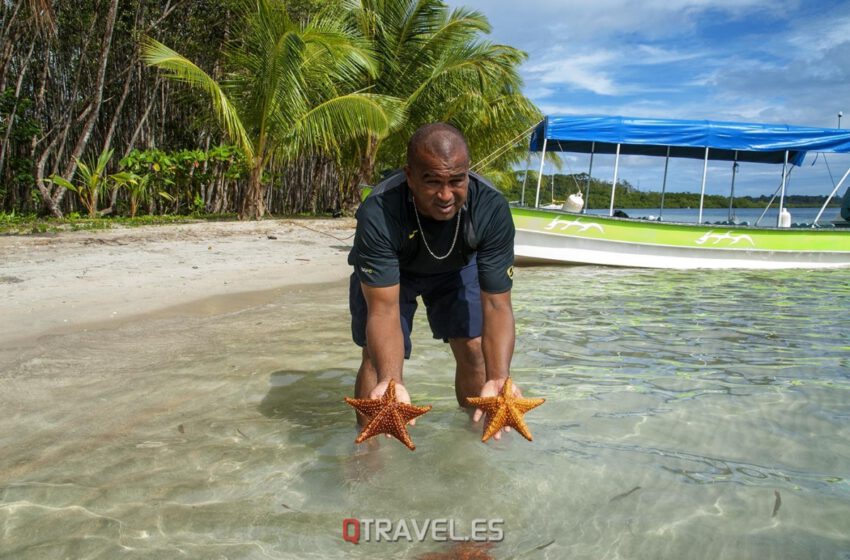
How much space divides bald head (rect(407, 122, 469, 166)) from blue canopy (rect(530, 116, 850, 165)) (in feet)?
32.4

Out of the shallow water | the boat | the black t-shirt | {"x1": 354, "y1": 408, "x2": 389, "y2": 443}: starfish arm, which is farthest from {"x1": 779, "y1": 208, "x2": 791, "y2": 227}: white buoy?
{"x1": 354, "y1": 408, "x2": 389, "y2": 443}: starfish arm

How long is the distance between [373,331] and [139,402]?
6.43 ft

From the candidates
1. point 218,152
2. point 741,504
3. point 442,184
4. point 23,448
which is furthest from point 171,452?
point 218,152

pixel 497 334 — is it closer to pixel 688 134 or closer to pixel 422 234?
pixel 422 234

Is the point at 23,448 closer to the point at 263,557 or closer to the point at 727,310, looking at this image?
the point at 263,557

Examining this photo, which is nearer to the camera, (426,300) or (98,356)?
(426,300)

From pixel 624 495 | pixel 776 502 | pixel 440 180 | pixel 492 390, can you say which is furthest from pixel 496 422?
pixel 776 502

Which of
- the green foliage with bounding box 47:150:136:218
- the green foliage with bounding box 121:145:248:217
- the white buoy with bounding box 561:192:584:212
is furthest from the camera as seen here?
the green foliage with bounding box 121:145:248:217

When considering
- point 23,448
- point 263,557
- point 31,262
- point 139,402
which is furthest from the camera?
point 31,262

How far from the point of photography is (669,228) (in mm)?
12312

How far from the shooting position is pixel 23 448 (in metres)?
3.32

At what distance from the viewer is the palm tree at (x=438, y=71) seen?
60.6 feet

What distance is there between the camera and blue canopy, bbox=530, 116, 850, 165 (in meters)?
12.2

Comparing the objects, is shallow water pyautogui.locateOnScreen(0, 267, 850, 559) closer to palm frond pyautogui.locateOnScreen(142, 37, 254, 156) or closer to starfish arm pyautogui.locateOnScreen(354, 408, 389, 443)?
starfish arm pyautogui.locateOnScreen(354, 408, 389, 443)
